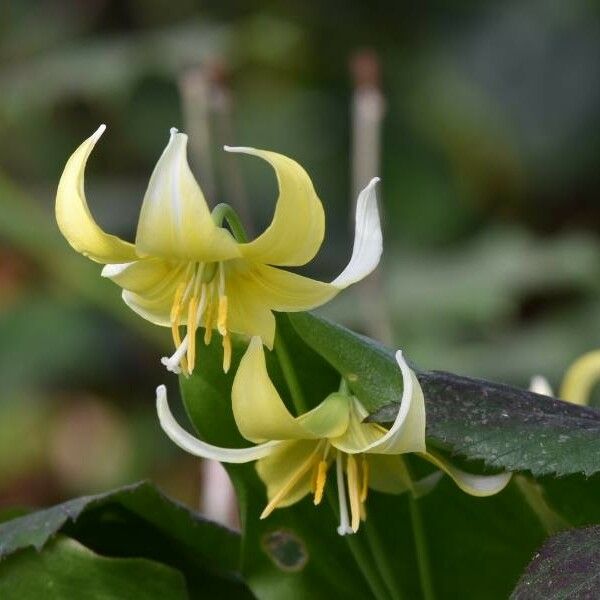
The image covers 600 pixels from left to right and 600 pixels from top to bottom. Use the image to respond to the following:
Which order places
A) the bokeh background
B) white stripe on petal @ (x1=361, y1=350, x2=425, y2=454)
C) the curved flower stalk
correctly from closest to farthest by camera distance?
white stripe on petal @ (x1=361, y1=350, x2=425, y2=454) < the curved flower stalk < the bokeh background

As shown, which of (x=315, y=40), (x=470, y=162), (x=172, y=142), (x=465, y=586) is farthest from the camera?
(x=315, y=40)

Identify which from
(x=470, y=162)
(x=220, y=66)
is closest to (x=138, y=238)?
(x=220, y=66)

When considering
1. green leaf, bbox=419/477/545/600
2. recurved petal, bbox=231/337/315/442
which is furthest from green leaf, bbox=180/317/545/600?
recurved petal, bbox=231/337/315/442

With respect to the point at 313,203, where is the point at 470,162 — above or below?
below

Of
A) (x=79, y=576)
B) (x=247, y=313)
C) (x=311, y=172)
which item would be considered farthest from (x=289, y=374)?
(x=311, y=172)

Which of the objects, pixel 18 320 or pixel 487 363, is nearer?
pixel 487 363

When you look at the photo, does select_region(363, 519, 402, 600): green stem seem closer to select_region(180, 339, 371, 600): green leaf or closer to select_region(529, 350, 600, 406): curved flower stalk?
select_region(180, 339, 371, 600): green leaf

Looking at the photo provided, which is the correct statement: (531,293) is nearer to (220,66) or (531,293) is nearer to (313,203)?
(220,66)
